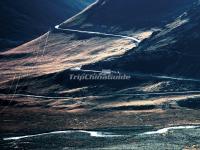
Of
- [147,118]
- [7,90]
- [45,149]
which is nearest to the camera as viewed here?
[45,149]

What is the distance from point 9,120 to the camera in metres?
127

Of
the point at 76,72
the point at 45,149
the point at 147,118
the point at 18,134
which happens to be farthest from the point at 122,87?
the point at 45,149

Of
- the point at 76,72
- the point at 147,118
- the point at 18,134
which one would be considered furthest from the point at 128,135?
the point at 76,72

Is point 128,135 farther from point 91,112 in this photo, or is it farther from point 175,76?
point 175,76

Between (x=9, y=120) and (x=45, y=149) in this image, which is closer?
(x=45, y=149)

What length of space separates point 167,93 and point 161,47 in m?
37.4

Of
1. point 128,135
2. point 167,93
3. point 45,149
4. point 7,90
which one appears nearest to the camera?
point 45,149

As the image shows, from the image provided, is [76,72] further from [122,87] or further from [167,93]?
[167,93]

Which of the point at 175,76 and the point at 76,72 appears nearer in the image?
the point at 175,76

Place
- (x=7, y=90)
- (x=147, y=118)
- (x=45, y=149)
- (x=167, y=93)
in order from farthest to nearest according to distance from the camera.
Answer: (x=7, y=90)
(x=167, y=93)
(x=147, y=118)
(x=45, y=149)

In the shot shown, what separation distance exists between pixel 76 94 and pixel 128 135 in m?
52.8

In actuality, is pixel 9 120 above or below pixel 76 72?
below

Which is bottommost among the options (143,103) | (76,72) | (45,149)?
(45,149)

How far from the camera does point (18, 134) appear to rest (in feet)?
363
